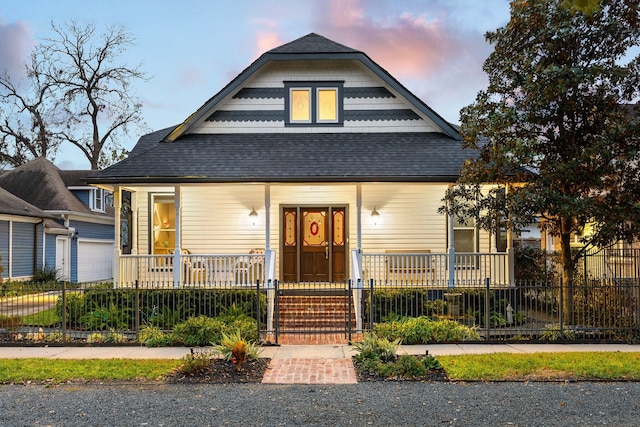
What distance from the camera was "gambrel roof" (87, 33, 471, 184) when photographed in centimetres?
1496

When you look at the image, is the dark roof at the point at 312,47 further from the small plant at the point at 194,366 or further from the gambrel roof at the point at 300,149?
the small plant at the point at 194,366

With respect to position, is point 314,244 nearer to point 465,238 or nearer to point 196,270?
point 196,270

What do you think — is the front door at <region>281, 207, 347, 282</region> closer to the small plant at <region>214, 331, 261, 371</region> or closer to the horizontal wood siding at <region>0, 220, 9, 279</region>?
the small plant at <region>214, 331, 261, 371</region>

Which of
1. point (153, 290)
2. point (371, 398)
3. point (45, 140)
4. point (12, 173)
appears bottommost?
point (371, 398)

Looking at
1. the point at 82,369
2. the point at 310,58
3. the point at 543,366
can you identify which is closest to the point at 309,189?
the point at 310,58

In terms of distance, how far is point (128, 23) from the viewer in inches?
1640

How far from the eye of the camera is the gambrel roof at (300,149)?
49.1 ft

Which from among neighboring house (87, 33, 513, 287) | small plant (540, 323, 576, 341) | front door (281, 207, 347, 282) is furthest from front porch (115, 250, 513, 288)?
small plant (540, 323, 576, 341)

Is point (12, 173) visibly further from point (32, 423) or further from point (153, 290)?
point (32, 423)

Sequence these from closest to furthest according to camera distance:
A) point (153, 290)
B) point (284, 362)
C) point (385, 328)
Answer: point (284, 362) → point (385, 328) → point (153, 290)

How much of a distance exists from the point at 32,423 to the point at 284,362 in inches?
171

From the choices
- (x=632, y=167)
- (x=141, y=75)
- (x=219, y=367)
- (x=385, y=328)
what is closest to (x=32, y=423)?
(x=219, y=367)

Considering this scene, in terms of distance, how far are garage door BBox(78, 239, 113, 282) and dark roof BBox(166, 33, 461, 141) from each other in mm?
14760

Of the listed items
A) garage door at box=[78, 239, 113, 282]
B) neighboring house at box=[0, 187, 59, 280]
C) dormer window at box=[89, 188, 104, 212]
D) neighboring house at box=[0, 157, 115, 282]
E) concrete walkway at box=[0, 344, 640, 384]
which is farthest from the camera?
dormer window at box=[89, 188, 104, 212]
